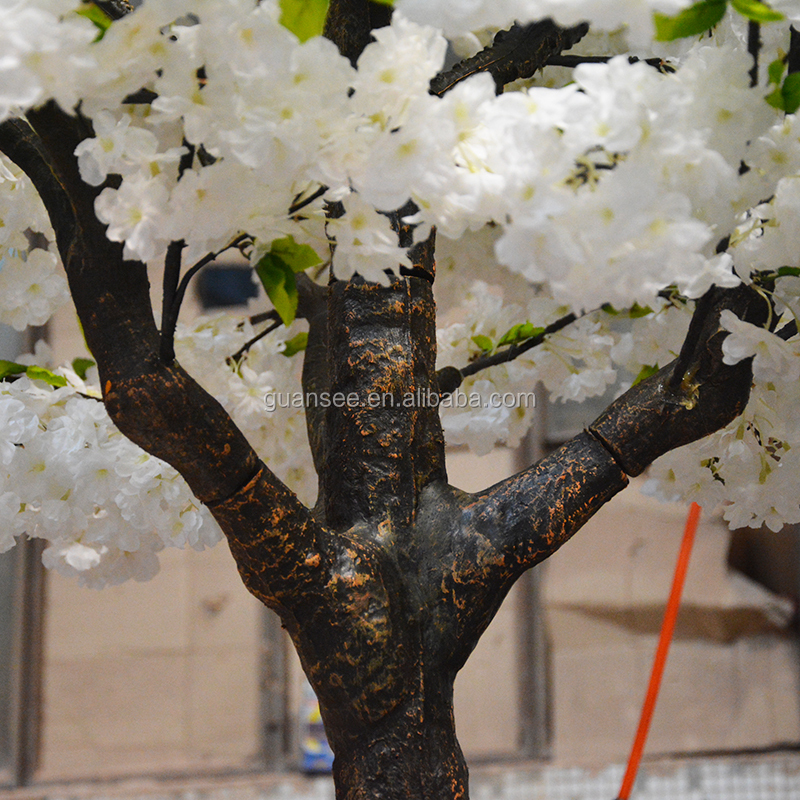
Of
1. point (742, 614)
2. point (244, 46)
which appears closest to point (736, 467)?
point (244, 46)

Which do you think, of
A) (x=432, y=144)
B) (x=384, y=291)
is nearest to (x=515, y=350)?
(x=384, y=291)

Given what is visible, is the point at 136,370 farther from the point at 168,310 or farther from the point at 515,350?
the point at 515,350

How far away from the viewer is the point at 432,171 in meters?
0.37

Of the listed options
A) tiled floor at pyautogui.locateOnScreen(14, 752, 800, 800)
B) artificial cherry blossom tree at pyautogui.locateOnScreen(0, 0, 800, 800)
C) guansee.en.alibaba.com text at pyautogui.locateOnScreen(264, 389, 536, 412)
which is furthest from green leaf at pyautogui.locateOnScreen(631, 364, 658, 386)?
tiled floor at pyautogui.locateOnScreen(14, 752, 800, 800)

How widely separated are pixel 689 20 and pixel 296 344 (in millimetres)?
531

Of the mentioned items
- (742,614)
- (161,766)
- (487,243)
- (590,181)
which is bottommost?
(161,766)

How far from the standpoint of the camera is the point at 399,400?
59cm

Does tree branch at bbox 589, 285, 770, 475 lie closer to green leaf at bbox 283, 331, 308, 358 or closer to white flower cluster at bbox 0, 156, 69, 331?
green leaf at bbox 283, 331, 308, 358

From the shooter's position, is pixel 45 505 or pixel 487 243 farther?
pixel 487 243

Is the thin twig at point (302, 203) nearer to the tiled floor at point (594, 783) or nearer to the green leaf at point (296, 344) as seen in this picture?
the green leaf at point (296, 344)

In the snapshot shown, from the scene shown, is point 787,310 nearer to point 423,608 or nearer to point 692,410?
point 692,410

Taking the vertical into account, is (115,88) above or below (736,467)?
above

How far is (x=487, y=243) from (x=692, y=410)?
43 centimetres

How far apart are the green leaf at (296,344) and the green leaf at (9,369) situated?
242 millimetres
